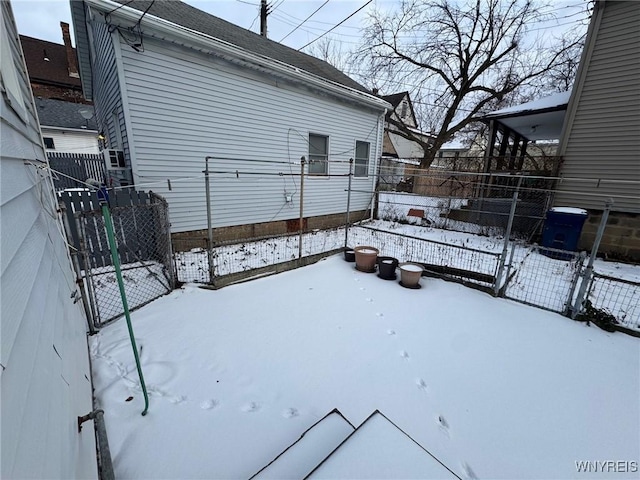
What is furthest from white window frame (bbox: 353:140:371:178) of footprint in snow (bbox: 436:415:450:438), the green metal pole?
the green metal pole

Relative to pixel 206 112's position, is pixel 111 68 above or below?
above

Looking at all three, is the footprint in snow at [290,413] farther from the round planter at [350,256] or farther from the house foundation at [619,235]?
the house foundation at [619,235]

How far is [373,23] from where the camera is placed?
12.9 meters

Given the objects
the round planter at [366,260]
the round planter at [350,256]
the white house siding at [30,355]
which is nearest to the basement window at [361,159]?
the round planter at [350,256]

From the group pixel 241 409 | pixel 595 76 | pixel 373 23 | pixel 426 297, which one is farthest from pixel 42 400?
pixel 373 23

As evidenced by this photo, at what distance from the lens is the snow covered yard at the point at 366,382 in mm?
1722

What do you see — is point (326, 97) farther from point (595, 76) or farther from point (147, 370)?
point (147, 370)

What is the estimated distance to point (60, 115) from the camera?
17.2 metres

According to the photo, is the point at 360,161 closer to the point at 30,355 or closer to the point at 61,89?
the point at 30,355

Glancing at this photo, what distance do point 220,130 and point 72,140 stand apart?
18.9 m

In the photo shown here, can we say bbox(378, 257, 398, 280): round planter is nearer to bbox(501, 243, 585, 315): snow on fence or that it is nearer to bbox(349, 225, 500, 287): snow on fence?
bbox(349, 225, 500, 287): snow on fence

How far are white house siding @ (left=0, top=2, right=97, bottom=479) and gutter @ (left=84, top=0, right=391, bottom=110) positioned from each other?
3.79m

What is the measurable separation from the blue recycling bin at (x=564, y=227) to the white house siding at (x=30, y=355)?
309 inches

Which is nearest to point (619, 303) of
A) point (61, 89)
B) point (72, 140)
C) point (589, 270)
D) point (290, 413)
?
point (589, 270)
